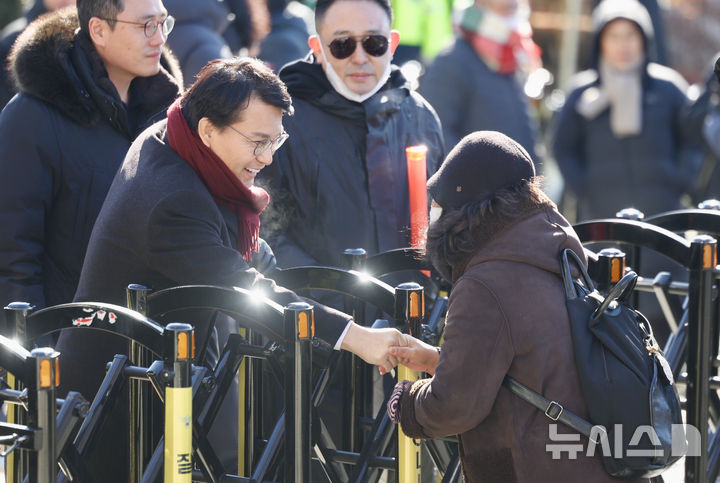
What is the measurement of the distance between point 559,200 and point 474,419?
6482 mm

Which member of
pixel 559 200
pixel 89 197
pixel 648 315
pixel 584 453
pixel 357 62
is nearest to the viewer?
pixel 584 453

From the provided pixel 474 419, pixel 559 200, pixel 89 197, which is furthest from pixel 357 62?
pixel 559 200

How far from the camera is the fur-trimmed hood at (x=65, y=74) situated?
→ 4070 mm

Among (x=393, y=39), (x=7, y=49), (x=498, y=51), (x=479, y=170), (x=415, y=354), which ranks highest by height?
(x=498, y=51)

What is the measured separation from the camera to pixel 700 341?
150 inches

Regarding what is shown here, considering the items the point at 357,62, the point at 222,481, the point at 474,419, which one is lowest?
the point at 222,481

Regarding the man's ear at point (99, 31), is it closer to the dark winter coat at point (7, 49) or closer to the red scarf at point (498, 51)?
the dark winter coat at point (7, 49)

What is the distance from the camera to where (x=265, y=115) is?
11.5 ft

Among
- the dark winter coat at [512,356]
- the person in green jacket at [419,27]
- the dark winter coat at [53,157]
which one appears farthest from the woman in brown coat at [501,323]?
the person in green jacket at [419,27]

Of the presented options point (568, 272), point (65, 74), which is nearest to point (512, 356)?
point (568, 272)

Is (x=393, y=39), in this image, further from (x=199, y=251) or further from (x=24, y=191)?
(x=199, y=251)

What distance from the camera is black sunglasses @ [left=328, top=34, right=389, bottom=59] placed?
4613mm

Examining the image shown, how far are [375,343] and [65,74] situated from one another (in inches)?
59.5

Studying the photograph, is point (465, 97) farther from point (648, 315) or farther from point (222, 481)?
point (222, 481)
